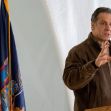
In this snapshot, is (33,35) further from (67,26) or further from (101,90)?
(101,90)

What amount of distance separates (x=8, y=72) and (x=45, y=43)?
83 centimetres

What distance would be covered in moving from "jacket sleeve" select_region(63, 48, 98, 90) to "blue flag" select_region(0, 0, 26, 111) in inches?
17.8

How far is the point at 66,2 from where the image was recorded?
3.19 meters

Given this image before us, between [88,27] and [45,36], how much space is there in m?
0.55

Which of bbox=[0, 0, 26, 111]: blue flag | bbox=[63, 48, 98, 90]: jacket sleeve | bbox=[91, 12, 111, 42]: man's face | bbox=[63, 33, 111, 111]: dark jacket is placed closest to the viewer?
bbox=[63, 48, 98, 90]: jacket sleeve

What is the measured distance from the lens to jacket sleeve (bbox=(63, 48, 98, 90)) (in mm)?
1892

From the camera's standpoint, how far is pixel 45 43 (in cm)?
303

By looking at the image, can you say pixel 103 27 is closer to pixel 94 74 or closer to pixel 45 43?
pixel 94 74

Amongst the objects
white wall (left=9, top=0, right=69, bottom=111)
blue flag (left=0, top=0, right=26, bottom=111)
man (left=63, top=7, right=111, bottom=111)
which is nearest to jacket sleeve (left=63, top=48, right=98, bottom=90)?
man (left=63, top=7, right=111, bottom=111)

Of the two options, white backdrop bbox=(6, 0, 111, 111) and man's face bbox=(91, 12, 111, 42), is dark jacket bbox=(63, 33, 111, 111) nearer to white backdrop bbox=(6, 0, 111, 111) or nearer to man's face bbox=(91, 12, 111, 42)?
man's face bbox=(91, 12, 111, 42)

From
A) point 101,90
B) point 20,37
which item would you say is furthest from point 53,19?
point 101,90

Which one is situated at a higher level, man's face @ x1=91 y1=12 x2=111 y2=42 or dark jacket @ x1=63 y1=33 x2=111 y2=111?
man's face @ x1=91 y1=12 x2=111 y2=42

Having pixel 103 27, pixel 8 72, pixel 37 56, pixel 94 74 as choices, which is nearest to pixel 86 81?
pixel 94 74

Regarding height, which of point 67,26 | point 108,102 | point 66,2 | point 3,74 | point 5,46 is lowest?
point 108,102
